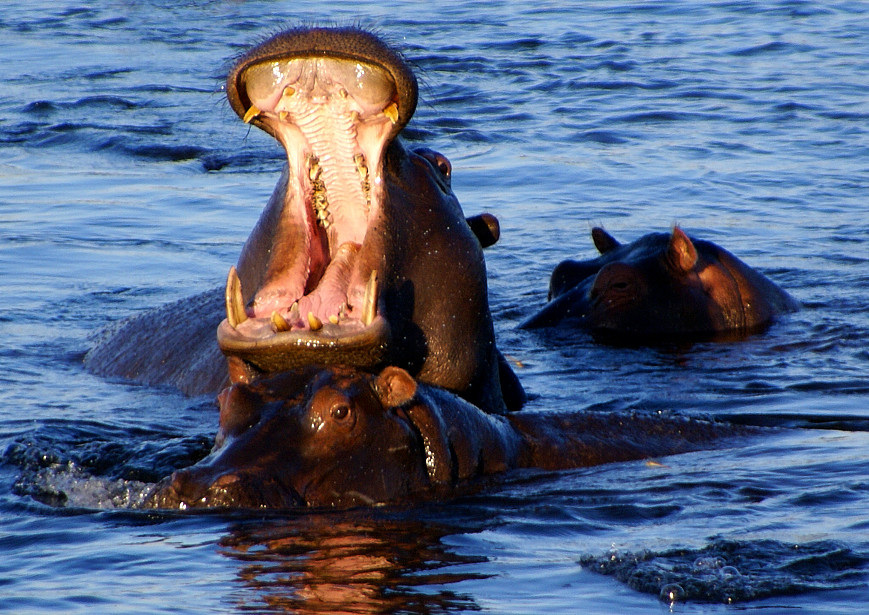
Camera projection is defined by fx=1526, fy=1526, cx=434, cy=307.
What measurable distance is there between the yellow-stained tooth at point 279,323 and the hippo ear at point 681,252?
393 centimetres

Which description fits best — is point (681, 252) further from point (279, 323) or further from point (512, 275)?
point (279, 323)

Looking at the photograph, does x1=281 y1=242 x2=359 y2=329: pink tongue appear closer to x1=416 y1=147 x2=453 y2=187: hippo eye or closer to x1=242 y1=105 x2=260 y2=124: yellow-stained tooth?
x1=416 y1=147 x2=453 y2=187: hippo eye

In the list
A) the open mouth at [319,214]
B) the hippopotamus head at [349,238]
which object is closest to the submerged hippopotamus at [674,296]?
the hippopotamus head at [349,238]

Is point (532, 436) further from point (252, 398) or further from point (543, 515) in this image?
point (252, 398)

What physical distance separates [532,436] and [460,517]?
74 cm

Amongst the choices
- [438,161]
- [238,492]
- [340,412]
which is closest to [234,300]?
[340,412]

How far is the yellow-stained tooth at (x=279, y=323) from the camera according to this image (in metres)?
5.43

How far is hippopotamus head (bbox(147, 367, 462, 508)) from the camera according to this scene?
16.3 feet

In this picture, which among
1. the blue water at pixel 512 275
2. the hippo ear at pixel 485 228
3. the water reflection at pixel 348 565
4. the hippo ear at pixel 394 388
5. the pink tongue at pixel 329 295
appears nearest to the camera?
the water reflection at pixel 348 565

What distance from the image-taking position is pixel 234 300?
5504 millimetres

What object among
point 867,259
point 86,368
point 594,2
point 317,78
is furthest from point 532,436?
point 594,2

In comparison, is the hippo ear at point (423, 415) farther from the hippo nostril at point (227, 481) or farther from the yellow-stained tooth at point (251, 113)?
the yellow-stained tooth at point (251, 113)

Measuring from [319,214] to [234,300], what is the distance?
619mm

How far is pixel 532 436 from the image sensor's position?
18.5 feet
